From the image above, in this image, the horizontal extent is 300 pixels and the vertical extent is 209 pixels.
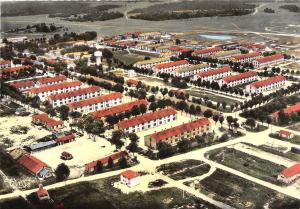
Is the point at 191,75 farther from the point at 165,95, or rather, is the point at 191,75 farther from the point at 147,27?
the point at 147,27

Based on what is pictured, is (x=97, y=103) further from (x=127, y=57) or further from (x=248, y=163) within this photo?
(x=127, y=57)

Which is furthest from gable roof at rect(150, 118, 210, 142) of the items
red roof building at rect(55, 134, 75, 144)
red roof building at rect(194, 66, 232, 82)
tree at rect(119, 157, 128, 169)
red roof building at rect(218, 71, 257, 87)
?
red roof building at rect(194, 66, 232, 82)

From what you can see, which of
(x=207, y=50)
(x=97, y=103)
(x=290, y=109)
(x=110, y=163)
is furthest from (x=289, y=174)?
(x=207, y=50)

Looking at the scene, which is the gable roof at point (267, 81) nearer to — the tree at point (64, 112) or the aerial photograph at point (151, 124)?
the aerial photograph at point (151, 124)

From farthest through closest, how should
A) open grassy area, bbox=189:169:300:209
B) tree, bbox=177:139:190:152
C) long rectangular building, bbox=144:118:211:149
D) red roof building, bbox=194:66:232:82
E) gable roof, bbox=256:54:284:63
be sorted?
gable roof, bbox=256:54:284:63, red roof building, bbox=194:66:232:82, long rectangular building, bbox=144:118:211:149, tree, bbox=177:139:190:152, open grassy area, bbox=189:169:300:209

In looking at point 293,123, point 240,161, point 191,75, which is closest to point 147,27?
point 191,75

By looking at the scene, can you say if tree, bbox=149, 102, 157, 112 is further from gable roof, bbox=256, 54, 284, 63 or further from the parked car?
gable roof, bbox=256, 54, 284, 63
